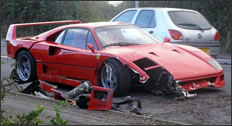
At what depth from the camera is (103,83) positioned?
8.34 metres

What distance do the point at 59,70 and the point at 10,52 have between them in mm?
1753

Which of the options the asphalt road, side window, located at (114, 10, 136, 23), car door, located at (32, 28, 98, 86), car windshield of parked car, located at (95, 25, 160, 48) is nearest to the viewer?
the asphalt road

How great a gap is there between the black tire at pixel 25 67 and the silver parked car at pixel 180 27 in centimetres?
343

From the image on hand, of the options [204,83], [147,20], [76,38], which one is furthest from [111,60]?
[147,20]

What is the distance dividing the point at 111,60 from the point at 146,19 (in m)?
4.77

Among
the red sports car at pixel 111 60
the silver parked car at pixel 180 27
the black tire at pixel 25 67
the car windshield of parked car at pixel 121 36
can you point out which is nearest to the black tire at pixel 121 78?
the red sports car at pixel 111 60

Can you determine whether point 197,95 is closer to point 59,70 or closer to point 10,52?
point 59,70

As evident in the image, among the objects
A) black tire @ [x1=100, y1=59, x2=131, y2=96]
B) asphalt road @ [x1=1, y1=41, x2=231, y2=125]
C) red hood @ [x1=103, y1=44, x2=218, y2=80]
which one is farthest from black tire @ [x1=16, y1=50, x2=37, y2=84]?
black tire @ [x1=100, y1=59, x2=131, y2=96]

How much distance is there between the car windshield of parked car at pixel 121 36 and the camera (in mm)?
8898

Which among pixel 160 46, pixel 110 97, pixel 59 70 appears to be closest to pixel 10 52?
pixel 59 70

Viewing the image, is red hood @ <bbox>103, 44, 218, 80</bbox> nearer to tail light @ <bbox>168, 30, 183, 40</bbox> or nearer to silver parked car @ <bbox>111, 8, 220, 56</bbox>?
tail light @ <bbox>168, 30, 183, 40</bbox>

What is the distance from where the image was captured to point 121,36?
9.13m

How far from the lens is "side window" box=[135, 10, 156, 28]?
40.8 ft

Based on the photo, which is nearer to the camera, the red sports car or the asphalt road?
the asphalt road
